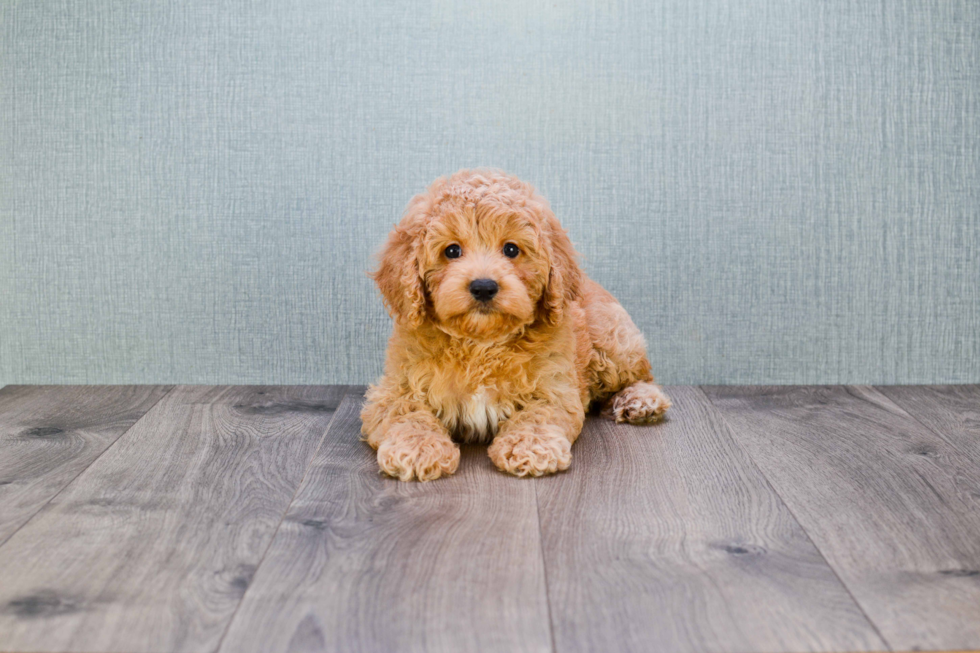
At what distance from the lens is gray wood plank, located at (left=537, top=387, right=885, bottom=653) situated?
154 centimetres

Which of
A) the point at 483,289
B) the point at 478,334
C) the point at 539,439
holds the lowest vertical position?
the point at 539,439

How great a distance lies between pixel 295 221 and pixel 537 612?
199 cm

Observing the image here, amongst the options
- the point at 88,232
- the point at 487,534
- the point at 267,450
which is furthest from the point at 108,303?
the point at 487,534

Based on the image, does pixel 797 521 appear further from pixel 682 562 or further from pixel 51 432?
pixel 51 432

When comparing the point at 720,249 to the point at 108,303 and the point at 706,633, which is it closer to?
the point at 706,633

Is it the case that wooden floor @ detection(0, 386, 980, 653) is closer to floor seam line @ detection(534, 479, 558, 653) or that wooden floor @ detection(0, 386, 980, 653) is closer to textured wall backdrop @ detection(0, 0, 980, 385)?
floor seam line @ detection(534, 479, 558, 653)

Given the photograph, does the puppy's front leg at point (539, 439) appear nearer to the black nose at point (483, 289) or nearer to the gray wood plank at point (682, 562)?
the gray wood plank at point (682, 562)

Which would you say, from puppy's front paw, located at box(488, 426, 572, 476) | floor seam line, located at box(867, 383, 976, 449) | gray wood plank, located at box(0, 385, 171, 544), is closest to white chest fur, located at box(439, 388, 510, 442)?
puppy's front paw, located at box(488, 426, 572, 476)

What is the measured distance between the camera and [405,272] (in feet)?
7.60

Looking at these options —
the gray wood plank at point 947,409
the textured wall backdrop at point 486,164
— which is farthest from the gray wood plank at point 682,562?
the textured wall backdrop at point 486,164

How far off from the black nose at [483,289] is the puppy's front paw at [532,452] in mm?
393

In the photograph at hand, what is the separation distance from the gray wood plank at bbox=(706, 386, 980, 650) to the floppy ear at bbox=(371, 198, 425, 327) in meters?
1.03

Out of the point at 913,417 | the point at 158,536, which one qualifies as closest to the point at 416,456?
the point at 158,536

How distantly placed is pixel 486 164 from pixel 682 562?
5.91ft
